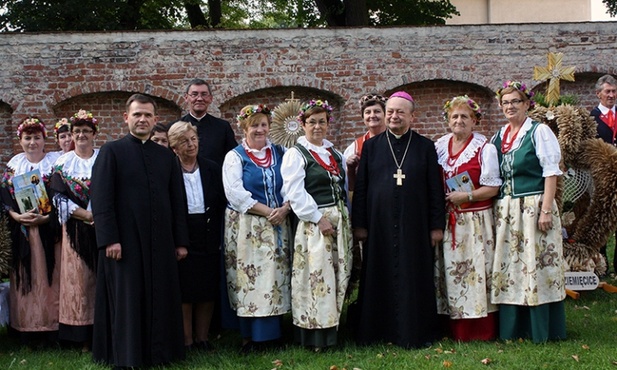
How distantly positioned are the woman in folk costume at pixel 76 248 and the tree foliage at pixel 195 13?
31.0 ft

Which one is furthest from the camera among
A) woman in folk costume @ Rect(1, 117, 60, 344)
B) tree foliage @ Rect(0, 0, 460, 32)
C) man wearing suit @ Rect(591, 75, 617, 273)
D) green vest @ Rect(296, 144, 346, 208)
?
tree foliage @ Rect(0, 0, 460, 32)

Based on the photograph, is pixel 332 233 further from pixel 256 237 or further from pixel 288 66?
pixel 288 66

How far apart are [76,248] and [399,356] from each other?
2667mm

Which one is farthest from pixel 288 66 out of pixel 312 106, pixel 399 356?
pixel 399 356

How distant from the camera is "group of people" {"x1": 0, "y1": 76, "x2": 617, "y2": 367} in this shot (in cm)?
524

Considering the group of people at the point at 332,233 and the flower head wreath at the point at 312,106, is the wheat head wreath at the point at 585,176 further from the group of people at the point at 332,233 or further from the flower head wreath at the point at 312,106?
the flower head wreath at the point at 312,106

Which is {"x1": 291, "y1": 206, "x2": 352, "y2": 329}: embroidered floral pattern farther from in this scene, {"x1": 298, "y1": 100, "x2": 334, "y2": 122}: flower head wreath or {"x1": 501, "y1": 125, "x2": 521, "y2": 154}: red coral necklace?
{"x1": 501, "y1": 125, "x2": 521, "y2": 154}: red coral necklace

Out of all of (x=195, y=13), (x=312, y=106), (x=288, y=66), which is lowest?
(x=312, y=106)

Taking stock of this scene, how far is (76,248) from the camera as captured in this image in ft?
17.8

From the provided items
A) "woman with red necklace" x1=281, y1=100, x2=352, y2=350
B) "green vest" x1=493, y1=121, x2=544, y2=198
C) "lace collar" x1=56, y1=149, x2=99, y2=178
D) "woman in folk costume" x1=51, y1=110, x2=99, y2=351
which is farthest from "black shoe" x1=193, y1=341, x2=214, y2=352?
"green vest" x1=493, y1=121, x2=544, y2=198

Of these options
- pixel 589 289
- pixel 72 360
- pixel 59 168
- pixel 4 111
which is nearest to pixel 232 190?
pixel 59 168

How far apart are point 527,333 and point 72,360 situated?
3.57 m

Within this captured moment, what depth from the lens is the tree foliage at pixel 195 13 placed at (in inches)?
553

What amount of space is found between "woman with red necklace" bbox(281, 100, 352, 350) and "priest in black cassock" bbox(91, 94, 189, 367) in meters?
0.93
